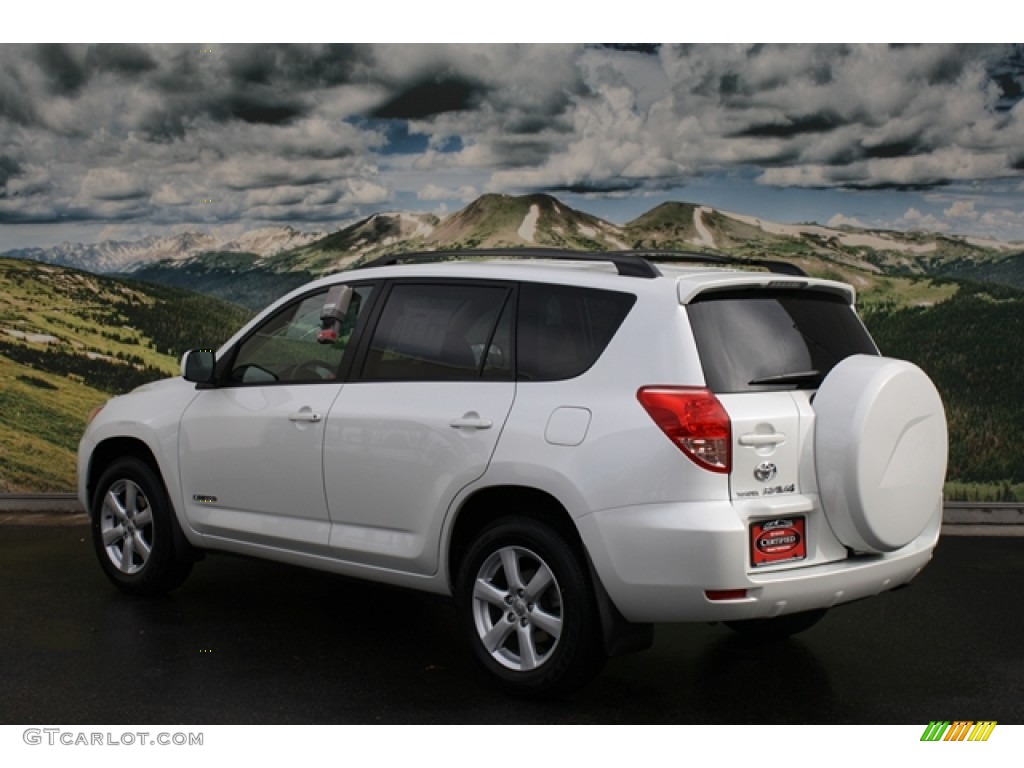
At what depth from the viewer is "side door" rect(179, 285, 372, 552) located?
6.09 m

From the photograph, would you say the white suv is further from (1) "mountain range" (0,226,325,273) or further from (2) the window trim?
(1) "mountain range" (0,226,325,273)

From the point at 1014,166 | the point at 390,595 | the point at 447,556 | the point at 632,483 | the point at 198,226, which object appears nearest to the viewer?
the point at 632,483

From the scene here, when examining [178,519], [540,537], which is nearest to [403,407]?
[540,537]

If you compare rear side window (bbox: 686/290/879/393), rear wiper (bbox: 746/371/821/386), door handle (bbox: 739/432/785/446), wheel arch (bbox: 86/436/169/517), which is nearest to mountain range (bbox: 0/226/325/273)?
wheel arch (bbox: 86/436/169/517)

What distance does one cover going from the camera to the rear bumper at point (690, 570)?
186 inches

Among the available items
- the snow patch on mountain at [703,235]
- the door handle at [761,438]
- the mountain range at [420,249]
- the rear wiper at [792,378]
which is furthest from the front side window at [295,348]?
the snow patch on mountain at [703,235]

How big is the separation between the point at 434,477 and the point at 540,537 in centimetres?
62

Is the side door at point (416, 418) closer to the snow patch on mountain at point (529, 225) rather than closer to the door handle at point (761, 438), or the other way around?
the door handle at point (761, 438)

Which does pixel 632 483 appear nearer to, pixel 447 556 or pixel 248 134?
pixel 447 556

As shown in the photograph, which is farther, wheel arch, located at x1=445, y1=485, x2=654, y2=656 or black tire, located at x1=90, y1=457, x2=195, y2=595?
black tire, located at x1=90, y1=457, x2=195, y2=595

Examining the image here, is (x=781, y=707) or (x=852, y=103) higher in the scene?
(x=852, y=103)

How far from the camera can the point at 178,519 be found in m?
6.77

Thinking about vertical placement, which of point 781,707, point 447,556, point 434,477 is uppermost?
point 434,477

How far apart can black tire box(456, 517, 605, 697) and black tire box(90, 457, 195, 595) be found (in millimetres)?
2093
